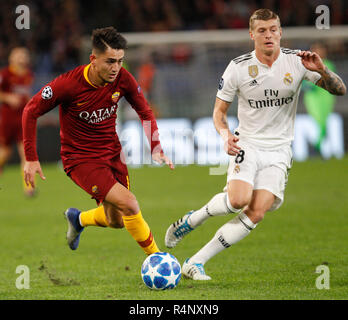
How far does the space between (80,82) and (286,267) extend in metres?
2.45

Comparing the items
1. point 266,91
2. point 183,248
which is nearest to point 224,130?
point 266,91

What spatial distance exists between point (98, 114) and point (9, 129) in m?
7.62

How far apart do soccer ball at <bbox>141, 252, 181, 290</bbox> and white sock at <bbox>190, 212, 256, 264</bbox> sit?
1.46ft

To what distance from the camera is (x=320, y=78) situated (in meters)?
5.90

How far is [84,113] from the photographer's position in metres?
5.97

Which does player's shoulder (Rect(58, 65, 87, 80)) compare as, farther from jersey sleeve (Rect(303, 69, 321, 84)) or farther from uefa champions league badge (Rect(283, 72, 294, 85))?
jersey sleeve (Rect(303, 69, 321, 84))

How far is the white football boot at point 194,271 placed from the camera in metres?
5.79

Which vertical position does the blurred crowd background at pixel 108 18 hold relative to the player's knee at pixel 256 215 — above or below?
above

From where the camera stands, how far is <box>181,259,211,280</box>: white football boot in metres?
5.79

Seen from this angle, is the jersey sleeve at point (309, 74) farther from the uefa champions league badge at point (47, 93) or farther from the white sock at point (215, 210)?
the uefa champions league badge at point (47, 93)

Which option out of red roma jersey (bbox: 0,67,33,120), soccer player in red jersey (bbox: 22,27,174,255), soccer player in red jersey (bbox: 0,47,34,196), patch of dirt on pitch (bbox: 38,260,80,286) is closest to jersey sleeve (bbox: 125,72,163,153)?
soccer player in red jersey (bbox: 22,27,174,255)

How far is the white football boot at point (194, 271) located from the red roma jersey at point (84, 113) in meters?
1.00

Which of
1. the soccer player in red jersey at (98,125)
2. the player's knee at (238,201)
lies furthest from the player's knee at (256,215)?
the soccer player in red jersey at (98,125)

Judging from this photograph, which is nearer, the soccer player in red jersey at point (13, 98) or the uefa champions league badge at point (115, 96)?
the uefa champions league badge at point (115, 96)
